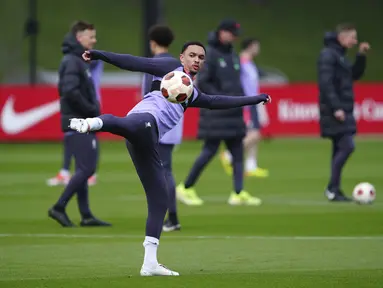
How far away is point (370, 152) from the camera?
25.7 meters

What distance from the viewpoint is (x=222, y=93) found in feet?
49.6

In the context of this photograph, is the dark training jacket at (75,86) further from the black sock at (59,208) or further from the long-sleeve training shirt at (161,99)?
the long-sleeve training shirt at (161,99)

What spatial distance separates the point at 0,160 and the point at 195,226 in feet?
37.0

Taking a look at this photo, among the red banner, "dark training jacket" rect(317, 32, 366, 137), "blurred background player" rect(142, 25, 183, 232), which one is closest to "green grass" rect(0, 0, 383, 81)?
the red banner

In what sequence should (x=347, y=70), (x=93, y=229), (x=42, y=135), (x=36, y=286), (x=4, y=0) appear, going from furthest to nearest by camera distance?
(x=4, y=0), (x=42, y=135), (x=347, y=70), (x=93, y=229), (x=36, y=286)

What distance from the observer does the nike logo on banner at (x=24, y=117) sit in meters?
27.7

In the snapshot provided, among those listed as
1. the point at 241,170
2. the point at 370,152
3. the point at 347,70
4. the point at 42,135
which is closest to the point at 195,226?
the point at 241,170

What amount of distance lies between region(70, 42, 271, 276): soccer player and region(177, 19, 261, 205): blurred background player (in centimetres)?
524

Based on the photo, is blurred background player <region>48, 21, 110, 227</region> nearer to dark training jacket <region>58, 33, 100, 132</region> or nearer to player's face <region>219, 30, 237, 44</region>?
dark training jacket <region>58, 33, 100, 132</region>

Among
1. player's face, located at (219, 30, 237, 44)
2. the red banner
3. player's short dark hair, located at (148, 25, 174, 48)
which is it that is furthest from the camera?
the red banner

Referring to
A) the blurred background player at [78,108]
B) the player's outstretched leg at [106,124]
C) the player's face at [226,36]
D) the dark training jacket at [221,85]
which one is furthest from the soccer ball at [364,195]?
the player's outstretched leg at [106,124]

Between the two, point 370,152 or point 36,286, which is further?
point 370,152

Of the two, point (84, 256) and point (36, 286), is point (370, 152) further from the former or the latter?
point (36, 286)

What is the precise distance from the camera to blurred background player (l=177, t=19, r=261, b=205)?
49.6 ft
